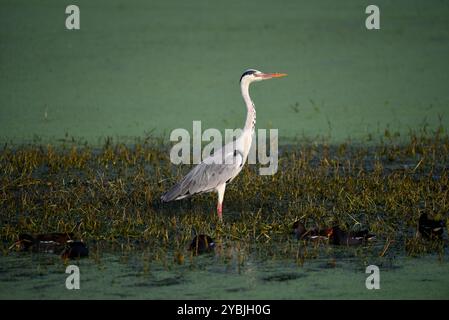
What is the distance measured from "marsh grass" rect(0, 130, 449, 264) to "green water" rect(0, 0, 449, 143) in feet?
3.68

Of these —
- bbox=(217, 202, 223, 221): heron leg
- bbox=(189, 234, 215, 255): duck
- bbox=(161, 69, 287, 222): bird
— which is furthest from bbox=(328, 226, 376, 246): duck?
bbox=(161, 69, 287, 222): bird

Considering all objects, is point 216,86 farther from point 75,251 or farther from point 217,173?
point 75,251

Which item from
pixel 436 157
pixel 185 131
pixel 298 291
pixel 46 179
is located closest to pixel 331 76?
pixel 185 131

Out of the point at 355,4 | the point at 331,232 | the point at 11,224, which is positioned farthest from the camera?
the point at 355,4

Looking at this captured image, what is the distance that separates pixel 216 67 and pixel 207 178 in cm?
684

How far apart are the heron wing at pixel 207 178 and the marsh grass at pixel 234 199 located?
18cm

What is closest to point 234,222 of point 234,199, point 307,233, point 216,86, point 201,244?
point 234,199

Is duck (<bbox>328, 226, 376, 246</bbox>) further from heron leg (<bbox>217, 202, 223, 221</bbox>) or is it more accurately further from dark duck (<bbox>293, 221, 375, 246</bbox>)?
heron leg (<bbox>217, 202, 223, 221</bbox>)

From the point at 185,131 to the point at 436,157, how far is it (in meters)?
3.10

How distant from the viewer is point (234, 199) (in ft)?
29.6

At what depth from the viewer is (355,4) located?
2048 cm

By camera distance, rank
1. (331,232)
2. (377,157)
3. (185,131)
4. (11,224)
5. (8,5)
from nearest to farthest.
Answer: (331,232), (11,224), (377,157), (185,131), (8,5)
